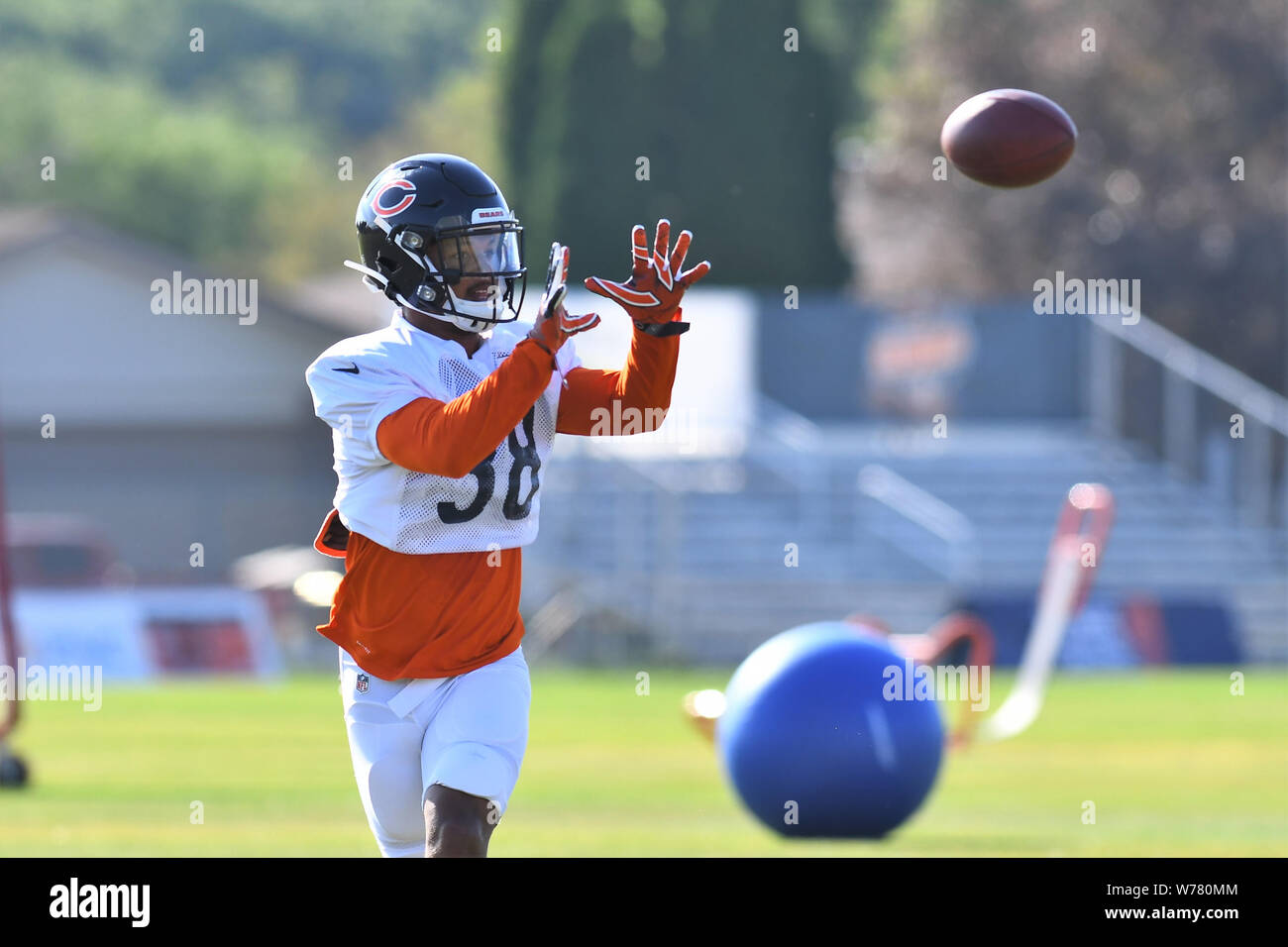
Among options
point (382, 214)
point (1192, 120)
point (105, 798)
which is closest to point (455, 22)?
point (1192, 120)

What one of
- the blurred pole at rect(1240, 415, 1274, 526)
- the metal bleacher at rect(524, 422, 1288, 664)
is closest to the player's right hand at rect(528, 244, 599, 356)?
the metal bleacher at rect(524, 422, 1288, 664)

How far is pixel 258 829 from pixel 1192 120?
97.5 ft

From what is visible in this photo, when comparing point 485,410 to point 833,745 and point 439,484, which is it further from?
point 833,745

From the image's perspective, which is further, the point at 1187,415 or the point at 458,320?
the point at 1187,415

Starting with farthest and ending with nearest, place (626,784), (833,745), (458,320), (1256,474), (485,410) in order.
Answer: (1256,474)
(626,784)
(833,745)
(458,320)
(485,410)

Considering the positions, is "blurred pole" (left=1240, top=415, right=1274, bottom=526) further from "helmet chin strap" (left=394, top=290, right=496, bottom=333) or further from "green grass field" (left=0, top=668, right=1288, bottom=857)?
"helmet chin strap" (left=394, top=290, right=496, bottom=333)

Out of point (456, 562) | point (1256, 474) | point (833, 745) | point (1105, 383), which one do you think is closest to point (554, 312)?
point (456, 562)

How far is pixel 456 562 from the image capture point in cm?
604

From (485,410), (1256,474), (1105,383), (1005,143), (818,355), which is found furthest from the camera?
(818,355)

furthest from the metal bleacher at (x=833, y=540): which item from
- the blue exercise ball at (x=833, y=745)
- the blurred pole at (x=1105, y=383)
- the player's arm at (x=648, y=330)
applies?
the player's arm at (x=648, y=330)

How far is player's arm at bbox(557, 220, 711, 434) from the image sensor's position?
6160 mm

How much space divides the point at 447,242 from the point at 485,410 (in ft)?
2.08

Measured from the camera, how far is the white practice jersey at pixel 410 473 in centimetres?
597

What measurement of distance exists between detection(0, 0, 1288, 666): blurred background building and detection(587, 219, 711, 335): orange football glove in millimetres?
18215
